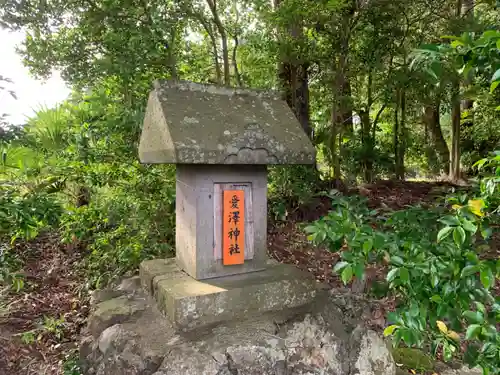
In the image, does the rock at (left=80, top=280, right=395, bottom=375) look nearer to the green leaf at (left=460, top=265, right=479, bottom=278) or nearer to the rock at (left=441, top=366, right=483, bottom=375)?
the rock at (left=441, top=366, right=483, bottom=375)

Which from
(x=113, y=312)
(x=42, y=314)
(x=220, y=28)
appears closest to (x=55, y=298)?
(x=42, y=314)

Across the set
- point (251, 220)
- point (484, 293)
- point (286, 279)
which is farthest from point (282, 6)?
point (484, 293)

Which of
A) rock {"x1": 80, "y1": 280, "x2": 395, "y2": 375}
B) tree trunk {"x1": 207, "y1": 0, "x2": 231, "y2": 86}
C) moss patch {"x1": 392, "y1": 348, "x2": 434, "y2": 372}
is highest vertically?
tree trunk {"x1": 207, "y1": 0, "x2": 231, "y2": 86}

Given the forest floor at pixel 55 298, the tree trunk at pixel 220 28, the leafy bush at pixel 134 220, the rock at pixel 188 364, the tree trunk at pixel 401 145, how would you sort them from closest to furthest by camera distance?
the rock at pixel 188 364 < the forest floor at pixel 55 298 < the leafy bush at pixel 134 220 < the tree trunk at pixel 220 28 < the tree trunk at pixel 401 145

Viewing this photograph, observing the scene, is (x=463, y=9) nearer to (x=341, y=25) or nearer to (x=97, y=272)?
(x=341, y=25)

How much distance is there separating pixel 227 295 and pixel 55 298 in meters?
2.63

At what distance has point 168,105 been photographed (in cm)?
233

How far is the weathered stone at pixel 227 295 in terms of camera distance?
226 cm

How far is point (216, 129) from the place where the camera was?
7.52 feet

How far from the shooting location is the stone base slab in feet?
7.43

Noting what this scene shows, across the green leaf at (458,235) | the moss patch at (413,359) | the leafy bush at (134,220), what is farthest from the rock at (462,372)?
the leafy bush at (134,220)

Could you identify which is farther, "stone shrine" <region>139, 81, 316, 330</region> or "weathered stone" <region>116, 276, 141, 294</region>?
"weathered stone" <region>116, 276, 141, 294</region>

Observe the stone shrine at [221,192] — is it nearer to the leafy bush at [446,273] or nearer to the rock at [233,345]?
the rock at [233,345]

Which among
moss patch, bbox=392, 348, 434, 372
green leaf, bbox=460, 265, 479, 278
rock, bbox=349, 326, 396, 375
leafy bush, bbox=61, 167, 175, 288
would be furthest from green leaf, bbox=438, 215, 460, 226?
leafy bush, bbox=61, 167, 175, 288
